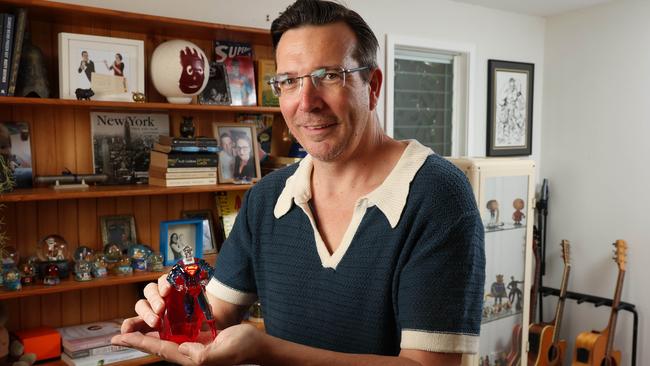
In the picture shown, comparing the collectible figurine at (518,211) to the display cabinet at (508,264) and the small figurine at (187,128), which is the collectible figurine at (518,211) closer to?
the display cabinet at (508,264)

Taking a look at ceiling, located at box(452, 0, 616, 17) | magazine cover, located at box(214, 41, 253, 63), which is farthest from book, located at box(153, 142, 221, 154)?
ceiling, located at box(452, 0, 616, 17)

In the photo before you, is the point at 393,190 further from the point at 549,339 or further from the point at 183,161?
the point at 549,339

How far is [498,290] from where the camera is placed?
11.1ft

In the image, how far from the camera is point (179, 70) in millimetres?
2406

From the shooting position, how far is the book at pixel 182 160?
7.93ft

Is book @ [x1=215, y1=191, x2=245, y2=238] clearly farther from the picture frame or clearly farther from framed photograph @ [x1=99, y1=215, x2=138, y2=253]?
framed photograph @ [x1=99, y1=215, x2=138, y2=253]

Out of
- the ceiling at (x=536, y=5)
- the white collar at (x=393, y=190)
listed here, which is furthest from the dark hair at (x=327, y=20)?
the ceiling at (x=536, y=5)

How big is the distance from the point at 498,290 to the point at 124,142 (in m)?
2.19

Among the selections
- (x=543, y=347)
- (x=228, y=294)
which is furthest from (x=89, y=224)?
(x=543, y=347)

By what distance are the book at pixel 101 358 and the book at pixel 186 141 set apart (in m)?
0.85

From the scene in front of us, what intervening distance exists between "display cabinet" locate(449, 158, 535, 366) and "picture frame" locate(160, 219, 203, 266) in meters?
1.57

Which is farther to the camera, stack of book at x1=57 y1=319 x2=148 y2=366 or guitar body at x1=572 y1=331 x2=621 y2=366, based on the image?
guitar body at x1=572 y1=331 x2=621 y2=366

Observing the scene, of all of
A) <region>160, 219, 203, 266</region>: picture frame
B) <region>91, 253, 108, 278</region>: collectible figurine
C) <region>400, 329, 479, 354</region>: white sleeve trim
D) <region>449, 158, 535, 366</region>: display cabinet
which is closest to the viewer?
<region>400, 329, 479, 354</region>: white sleeve trim

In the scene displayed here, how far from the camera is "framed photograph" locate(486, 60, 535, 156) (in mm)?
3936
